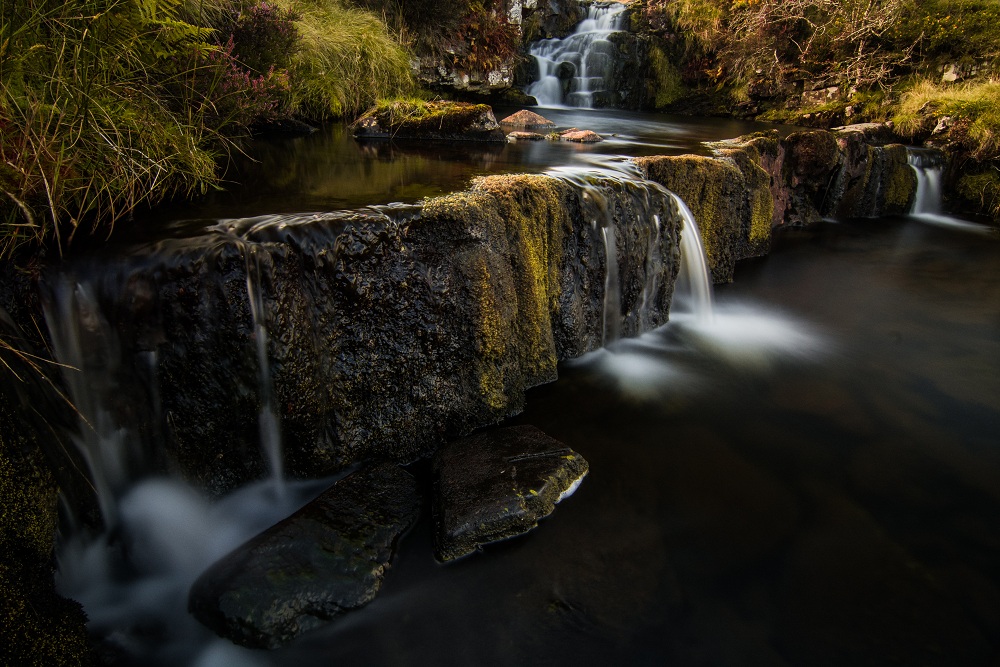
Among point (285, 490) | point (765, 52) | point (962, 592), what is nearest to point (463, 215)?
point (285, 490)

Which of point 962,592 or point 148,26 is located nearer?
point 962,592

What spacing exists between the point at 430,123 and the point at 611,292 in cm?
416

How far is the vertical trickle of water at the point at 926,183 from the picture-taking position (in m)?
8.49

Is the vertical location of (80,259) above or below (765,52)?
below

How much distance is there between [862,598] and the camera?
217 centimetres

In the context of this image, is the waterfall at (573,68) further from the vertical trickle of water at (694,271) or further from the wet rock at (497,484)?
the wet rock at (497,484)

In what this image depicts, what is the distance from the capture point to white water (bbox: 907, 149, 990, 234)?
27.8 feet

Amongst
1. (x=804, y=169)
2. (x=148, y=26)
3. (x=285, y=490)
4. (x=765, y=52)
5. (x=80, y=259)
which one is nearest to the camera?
(x=80, y=259)

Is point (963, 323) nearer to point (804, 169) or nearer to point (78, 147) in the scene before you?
point (804, 169)

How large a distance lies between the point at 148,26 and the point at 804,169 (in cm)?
768

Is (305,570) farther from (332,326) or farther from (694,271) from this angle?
(694,271)

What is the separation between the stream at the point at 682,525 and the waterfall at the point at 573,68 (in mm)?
10492

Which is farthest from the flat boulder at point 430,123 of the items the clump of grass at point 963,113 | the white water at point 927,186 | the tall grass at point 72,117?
the clump of grass at point 963,113

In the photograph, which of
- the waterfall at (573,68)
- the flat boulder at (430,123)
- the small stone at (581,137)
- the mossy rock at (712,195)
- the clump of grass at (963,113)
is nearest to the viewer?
the mossy rock at (712,195)
